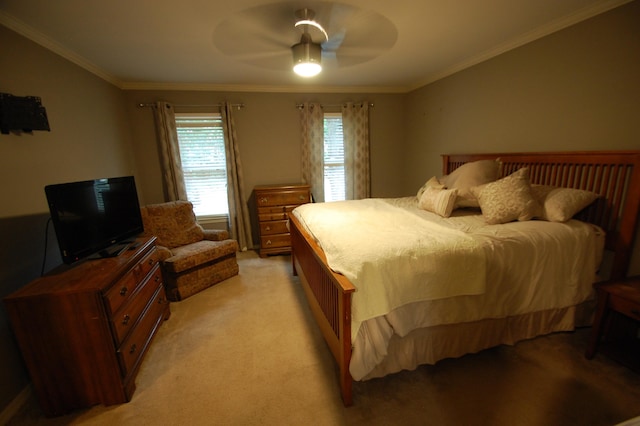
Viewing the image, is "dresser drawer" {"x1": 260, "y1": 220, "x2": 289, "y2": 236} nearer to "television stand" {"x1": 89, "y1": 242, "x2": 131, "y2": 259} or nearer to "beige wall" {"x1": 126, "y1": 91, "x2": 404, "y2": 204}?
"beige wall" {"x1": 126, "y1": 91, "x2": 404, "y2": 204}

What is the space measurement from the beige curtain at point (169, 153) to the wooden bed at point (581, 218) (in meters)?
2.49

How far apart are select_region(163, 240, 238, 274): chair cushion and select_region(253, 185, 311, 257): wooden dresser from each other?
762 millimetres

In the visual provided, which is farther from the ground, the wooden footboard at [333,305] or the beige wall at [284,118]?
the beige wall at [284,118]

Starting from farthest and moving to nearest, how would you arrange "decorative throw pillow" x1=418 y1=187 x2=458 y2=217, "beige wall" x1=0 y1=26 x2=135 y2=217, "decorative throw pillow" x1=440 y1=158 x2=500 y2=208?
1. "decorative throw pillow" x1=440 y1=158 x2=500 y2=208
2. "decorative throw pillow" x1=418 y1=187 x2=458 y2=217
3. "beige wall" x1=0 y1=26 x2=135 y2=217

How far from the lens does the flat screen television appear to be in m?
1.61

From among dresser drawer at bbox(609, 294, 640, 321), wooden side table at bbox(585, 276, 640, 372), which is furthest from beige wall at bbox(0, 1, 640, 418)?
dresser drawer at bbox(609, 294, 640, 321)

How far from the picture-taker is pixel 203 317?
8.07 ft

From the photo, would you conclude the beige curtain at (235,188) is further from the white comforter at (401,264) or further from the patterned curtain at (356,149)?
the white comforter at (401,264)

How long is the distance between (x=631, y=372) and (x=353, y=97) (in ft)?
13.7

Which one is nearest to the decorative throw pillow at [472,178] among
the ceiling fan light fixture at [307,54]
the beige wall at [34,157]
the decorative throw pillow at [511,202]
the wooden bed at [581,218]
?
the decorative throw pillow at [511,202]

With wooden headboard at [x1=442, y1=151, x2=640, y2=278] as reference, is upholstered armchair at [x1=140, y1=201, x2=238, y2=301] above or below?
below

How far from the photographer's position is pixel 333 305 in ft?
5.35

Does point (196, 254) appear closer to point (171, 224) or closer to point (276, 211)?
point (171, 224)

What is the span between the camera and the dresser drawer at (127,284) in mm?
1550
